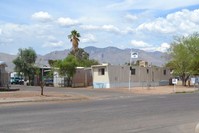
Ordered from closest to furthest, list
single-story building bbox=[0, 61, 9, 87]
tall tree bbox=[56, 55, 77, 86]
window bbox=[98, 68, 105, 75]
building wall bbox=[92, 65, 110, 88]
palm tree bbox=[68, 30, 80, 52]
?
single-story building bbox=[0, 61, 9, 87] < building wall bbox=[92, 65, 110, 88] < window bbox=[98, 68, 105, 75] < tall tree bbox=[56, 55, 77, 86] < palm tree bbox=[68, 30, 80, 52]

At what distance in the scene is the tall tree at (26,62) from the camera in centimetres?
8382

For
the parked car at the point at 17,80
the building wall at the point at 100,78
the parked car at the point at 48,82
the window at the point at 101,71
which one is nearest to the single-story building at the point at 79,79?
the parked car at the point at 48,82

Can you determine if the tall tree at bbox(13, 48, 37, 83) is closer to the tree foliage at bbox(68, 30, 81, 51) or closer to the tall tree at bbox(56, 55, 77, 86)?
the tree foliage at bbox(68, 30, 81, 51)

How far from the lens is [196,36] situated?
240ft

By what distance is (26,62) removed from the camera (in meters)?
85.4

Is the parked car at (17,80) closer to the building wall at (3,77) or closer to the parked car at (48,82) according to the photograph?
the parked car at (48,82)

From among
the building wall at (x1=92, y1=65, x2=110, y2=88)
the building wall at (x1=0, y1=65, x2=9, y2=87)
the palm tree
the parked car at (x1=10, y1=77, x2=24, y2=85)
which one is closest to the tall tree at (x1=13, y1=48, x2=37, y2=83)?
the parked car at (x1=10, y1=77, x2=24, y2=85)

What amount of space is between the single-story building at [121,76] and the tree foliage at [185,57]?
3.97 meters

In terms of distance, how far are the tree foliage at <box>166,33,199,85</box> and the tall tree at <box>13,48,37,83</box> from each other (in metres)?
26.9

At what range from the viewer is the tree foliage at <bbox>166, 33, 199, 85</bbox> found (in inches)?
2719

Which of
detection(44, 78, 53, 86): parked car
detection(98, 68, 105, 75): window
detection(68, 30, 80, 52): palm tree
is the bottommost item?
detection(44, 78, 53, 86): parked car

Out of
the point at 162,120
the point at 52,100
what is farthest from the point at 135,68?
the point at 162,120

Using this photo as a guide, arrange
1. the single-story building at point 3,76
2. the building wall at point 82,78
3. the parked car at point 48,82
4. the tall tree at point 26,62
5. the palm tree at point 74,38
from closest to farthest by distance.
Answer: the single-story building at point 3,76 → the building wall at point 82,78 → the parked car at point 48,82 → the tall tree at point 26,62 → the palm tree at point 74,38

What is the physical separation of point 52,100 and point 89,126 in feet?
60.7
